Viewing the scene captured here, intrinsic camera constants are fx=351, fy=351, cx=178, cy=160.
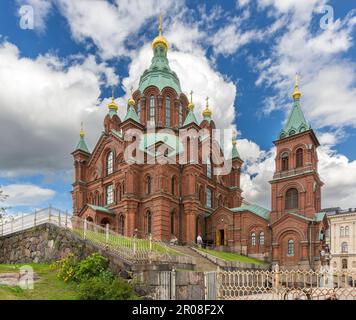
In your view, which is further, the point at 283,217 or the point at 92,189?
the point at 92,189

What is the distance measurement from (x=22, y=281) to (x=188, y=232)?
938 inches

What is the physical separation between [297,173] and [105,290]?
3001 centimetres

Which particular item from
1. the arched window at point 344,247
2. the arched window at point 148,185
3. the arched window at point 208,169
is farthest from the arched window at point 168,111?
the arched window at point 344,247

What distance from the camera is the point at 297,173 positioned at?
37.3 m

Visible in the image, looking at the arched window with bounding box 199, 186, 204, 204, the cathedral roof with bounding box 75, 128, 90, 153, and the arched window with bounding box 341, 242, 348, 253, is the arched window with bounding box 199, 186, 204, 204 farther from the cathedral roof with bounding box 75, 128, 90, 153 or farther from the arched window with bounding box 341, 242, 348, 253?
the arched window with bounding box 341, 242, 348, 253

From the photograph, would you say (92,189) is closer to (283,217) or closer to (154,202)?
(154,202)

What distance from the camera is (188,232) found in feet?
A: 118

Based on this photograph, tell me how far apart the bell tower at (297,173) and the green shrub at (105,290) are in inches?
1083

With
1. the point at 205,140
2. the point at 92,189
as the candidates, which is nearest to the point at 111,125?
Result: the point at 92,189

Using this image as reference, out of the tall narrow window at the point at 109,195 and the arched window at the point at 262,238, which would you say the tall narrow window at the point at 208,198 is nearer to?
the arched window at the point at 262,238

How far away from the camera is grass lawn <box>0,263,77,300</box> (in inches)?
449

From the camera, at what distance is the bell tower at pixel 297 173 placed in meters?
36.4

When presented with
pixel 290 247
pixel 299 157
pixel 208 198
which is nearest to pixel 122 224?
pixel 208 198

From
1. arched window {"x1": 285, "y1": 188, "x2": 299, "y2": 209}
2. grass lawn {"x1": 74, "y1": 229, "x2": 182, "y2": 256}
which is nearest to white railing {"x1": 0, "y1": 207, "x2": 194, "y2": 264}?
grass lawn {"x1": 74, "y1": 229, "x2": 182, "y2": 256}
